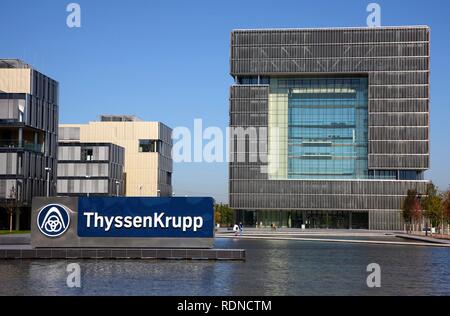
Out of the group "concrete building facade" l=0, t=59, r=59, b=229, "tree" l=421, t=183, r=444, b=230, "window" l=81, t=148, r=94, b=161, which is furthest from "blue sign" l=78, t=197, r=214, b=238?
"window" l=81, t=148, r=94, b=161

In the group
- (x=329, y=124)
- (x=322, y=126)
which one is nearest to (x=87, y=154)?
(x=322, y=126)

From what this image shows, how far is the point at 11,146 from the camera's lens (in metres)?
86.5

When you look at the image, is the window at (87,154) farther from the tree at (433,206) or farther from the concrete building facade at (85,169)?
the tree at (433,206)

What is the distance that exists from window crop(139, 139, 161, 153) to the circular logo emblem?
11260 centimetres

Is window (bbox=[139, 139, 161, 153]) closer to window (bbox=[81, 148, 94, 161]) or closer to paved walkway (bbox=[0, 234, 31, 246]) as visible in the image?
window (bbox=[81, 148, 94, 161])

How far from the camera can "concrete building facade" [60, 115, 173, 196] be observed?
148750 mm

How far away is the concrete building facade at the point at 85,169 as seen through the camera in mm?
131125

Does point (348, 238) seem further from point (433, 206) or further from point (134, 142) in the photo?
point (134, 142)

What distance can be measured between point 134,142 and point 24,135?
59.8 m

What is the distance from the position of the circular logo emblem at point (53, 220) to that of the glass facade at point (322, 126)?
10434cm

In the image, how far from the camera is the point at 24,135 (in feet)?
300

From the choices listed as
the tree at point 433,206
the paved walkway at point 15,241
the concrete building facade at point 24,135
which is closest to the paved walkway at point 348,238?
the tree at point 433,206

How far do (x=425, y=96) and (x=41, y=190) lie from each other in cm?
7730

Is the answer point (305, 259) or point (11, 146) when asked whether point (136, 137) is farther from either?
point (305, 259)
